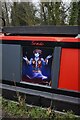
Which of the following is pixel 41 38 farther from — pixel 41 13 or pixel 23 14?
pixel 23 14

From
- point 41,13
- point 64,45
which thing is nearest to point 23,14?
point 41,13

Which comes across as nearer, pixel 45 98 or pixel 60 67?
pixel 60 67

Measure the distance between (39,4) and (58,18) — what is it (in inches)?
33.1

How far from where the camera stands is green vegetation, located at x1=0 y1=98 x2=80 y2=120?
316cm

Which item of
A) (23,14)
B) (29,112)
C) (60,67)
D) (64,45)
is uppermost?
(23,14)

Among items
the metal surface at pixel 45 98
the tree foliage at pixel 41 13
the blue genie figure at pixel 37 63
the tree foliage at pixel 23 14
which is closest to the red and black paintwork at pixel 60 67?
the metal surface at pixel 45 98

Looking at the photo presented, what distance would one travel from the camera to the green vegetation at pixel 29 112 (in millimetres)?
3163

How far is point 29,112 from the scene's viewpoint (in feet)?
11.0

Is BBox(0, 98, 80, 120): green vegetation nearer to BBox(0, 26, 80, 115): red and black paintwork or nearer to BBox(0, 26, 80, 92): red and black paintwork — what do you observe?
BBox(0, 26, 80, 115): red and black paintwork

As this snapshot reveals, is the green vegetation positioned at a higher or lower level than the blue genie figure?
lower

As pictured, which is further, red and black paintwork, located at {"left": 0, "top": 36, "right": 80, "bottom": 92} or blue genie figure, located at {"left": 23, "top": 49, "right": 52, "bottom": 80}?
blue genie figure, located at {"left": 23, "top": 49, "right": 52, "bottom": 80}

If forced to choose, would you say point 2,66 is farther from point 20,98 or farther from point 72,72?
point 72,72

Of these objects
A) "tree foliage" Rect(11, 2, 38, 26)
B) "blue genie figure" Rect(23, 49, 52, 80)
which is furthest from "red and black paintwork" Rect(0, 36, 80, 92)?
"tree foliage" Rect(11, 2, 38, 26)

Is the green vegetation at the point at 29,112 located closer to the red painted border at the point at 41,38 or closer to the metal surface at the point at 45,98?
the metal surface at the point at 45,98
